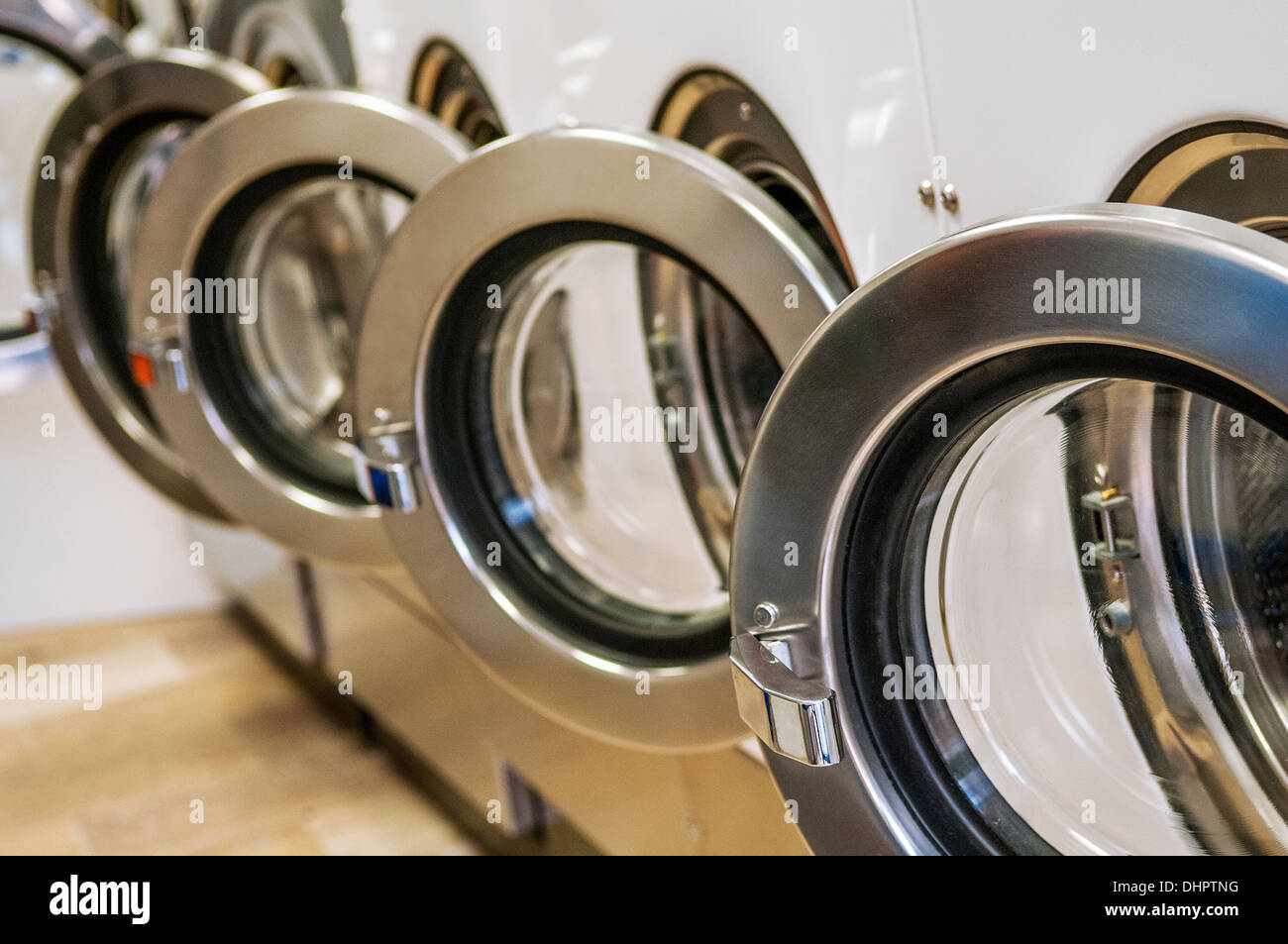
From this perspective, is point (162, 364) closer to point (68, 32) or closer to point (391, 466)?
point (391, 466)

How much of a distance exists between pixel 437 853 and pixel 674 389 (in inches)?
31.7

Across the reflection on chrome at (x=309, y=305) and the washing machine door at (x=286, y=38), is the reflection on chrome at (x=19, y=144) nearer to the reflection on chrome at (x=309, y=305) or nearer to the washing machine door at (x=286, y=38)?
the washing machine door at (x=286, y=38)

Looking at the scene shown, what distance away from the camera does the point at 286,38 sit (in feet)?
4.71

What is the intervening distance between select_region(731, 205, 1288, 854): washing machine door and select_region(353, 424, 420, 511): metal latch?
0.41 m

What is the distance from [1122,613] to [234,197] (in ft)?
3.07

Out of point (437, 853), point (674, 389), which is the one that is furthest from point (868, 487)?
point (437, 853)

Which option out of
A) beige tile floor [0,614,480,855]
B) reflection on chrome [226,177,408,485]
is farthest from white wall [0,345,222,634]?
reflection on chrome [226,177,408,485]

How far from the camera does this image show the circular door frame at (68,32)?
1.67 meters

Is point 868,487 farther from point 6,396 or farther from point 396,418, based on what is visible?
point 6,396

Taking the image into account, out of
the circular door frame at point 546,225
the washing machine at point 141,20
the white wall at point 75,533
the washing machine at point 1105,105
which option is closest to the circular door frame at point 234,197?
the circular door frame at point 546,225

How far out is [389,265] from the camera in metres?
0.95

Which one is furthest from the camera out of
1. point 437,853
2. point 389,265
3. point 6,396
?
point 6,396

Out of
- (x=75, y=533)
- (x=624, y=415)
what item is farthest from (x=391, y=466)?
(x=75, y=533)

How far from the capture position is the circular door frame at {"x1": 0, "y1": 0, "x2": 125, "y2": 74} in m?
1.67
